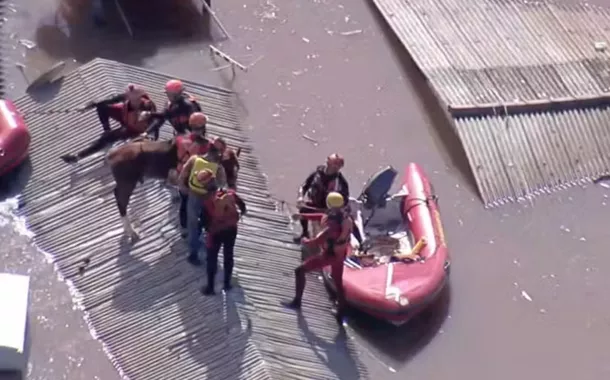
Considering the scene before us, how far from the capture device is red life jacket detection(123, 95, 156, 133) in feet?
56.1

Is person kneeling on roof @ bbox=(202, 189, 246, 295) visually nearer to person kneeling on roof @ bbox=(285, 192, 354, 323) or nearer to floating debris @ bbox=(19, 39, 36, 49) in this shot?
person kneeling on roof @ bbox=(285, 192, 354, 323)

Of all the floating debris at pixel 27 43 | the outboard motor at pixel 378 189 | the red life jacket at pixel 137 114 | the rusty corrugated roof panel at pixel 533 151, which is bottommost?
the rusty corrugated roof panel at pixel 533 151

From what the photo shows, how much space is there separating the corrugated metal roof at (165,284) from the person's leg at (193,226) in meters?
0.18

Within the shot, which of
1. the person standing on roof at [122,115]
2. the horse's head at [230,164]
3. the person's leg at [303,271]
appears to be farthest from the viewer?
the person standing on roof at [122,115]

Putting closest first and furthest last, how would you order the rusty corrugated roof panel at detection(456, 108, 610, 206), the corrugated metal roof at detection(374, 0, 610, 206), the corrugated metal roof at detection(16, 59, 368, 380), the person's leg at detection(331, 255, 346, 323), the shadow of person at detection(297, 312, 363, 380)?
the corrugated metal roof at detection(16, 59, 368, 380) < the person's leg at detection(331, 255, 346, 323) < the shadow of person at detection(297, 312, 363, 380) < the rusty corrugated roof panel at detection(456, 108, 610, 206) < the corrugated metal roof at detection(374, 0, 610, 206)

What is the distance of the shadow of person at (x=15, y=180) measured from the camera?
17.7 m

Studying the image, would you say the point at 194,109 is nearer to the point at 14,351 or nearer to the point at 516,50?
the point at 14,351

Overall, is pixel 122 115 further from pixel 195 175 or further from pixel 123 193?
pixel 195 175

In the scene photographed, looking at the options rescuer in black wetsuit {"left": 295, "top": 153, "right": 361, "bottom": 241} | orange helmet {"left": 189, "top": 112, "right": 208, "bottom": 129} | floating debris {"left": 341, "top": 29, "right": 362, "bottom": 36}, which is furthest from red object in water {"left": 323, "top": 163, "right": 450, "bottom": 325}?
floating debris {"left": 341, "top": 29, "right": 362, "bottom": 36}

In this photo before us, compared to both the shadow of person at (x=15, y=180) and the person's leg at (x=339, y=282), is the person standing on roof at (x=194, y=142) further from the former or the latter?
the shadow of person at (x=15, y=180)

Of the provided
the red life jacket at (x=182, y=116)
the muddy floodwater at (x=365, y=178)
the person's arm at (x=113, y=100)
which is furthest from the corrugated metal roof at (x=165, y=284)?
the red life jacket at (x=182, y=116)

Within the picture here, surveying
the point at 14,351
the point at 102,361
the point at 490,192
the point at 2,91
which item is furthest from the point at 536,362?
the point at 2,91

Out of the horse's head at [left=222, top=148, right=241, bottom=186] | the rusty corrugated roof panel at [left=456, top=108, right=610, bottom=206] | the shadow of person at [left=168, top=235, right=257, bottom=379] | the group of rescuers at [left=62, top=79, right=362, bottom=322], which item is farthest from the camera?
the rusty corrugated roof panel at [left=456, top=108, right=610, bottom=206]

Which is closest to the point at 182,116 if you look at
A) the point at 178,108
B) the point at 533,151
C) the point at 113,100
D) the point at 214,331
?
the point at 178,108
